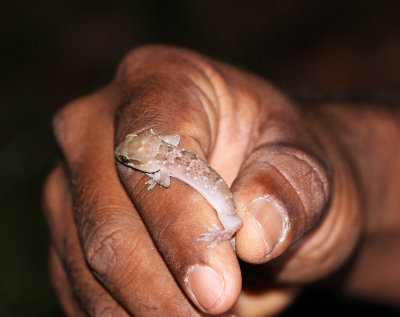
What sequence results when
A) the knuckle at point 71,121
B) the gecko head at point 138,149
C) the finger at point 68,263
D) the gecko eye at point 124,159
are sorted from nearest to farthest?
1. the gecko head at point 138,149
2. the gecko eye at point 124,159
3. the finger at point 68,263
4. the knuckle at point 71,121

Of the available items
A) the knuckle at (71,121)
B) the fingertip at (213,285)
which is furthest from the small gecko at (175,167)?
the knuckle at (71,121)

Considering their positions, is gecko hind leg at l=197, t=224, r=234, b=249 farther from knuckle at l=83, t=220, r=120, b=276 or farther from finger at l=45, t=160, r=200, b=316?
knuckle at l=83, t=220, r=120, b=276

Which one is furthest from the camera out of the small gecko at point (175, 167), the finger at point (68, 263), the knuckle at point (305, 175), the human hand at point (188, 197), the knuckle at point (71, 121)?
the knuckle at point (71, 121)

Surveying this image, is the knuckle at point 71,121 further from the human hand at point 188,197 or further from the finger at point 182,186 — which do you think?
the finger at point 182,186

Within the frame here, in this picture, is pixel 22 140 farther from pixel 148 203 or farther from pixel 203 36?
pixel 148 203

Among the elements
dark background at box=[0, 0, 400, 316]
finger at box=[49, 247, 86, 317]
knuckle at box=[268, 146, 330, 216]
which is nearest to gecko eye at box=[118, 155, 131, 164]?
knuckle at box=[268, 146, 330, 216]

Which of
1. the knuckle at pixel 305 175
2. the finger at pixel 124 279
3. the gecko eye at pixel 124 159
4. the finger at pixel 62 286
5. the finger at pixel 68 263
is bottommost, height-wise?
the finger at pixel 62 286
